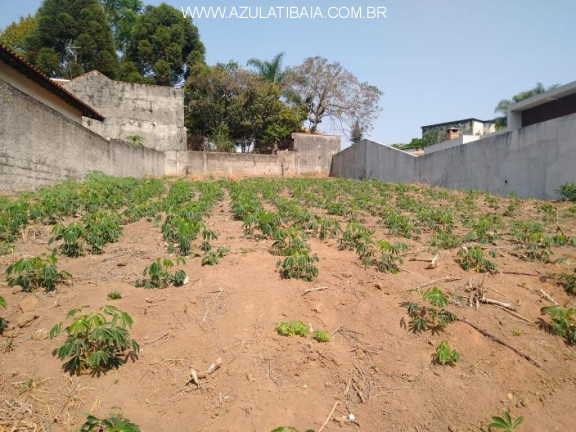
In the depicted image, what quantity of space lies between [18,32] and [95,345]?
35472 millimetres

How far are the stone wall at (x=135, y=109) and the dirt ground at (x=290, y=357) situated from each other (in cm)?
1929

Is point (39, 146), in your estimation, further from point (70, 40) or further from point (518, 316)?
point (70, 40)

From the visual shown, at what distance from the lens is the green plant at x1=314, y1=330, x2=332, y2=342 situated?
3418mm

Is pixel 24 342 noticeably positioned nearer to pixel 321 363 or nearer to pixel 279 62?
pixel 321 363

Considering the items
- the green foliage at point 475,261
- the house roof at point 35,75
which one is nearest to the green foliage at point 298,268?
the green foliage at point 475,261

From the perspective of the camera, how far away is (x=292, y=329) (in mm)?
3447

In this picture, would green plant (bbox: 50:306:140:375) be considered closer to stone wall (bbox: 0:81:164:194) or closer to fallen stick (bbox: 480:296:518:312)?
fallen stick (bbox: 480:296:518:312)

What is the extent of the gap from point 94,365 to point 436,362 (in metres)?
2.64

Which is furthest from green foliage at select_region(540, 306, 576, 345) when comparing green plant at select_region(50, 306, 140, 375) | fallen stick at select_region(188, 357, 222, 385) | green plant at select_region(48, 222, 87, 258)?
green plant at select_region(48, 222, 87, 258)

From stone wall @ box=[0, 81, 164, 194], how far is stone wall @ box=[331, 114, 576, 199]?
12.4m

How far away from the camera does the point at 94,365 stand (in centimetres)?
288

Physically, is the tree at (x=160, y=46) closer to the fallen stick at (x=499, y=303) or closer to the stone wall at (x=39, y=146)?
the stone wall at (x=39, y=146)

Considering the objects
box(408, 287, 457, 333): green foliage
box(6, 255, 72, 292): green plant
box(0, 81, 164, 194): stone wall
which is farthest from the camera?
box(0, 81, 164, 194): stone wall

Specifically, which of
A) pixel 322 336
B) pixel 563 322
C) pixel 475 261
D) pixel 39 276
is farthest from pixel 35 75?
pixel 563 322
